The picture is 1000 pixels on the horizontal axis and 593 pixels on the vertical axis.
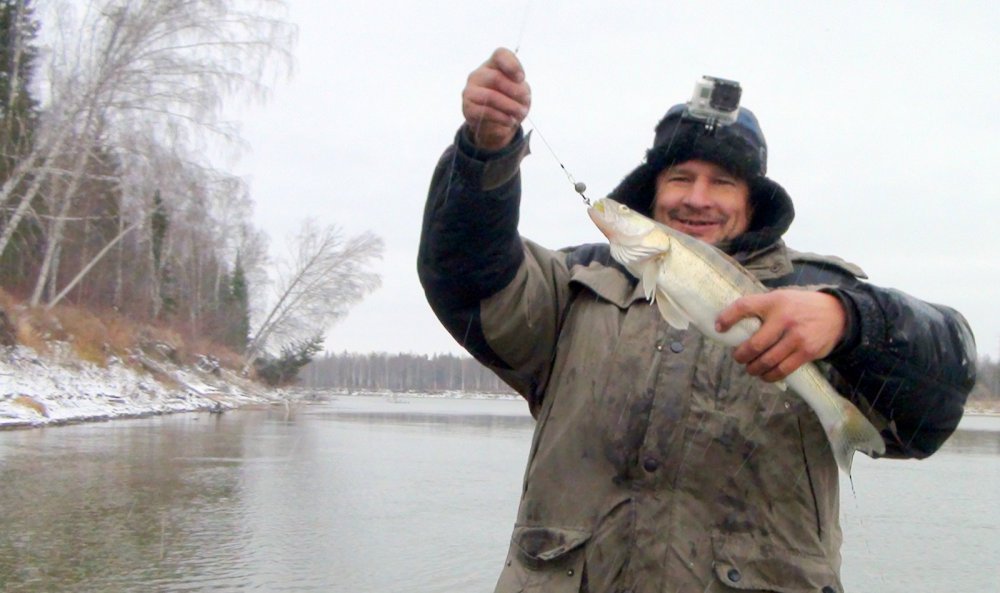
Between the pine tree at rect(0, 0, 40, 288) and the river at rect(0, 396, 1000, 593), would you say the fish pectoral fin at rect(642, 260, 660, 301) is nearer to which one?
the river at rect(0, 396, 1000, 593)

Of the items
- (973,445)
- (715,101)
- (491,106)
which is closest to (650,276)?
(491,106)

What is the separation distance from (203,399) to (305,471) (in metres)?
23.1

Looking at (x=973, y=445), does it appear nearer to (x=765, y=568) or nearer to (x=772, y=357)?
(x=765, y=568)

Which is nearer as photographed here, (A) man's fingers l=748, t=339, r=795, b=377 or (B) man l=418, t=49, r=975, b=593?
(A) man's fingers l=748, t=339, r=795, b=377

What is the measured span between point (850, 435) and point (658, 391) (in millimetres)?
559

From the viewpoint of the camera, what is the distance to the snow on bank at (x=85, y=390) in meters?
21.4

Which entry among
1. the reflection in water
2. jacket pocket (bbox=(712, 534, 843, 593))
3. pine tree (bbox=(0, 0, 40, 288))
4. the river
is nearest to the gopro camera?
jacket pocket (bbox=(712, 534, 843, 593))

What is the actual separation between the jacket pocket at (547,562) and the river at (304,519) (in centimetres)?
524

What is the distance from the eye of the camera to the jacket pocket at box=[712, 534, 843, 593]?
2660 millimetres

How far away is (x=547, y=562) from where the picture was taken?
9.04 feet

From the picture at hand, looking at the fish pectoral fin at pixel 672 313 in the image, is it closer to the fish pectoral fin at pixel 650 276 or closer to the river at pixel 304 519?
the fish pectoral fin at pixel 650 276

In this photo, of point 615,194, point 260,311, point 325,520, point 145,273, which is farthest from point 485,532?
point 260,311

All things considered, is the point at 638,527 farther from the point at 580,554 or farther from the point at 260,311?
the point at 260,311

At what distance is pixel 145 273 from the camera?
1844 inches
